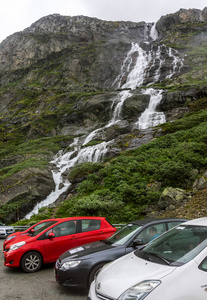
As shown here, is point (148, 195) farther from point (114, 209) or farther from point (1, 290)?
point (1, 290)

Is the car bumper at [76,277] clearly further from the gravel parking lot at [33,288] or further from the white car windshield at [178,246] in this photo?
the white car windshield at [178,246]

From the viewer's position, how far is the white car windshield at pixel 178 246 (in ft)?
11.5

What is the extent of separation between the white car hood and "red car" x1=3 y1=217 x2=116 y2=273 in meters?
3.56

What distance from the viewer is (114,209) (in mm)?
14141

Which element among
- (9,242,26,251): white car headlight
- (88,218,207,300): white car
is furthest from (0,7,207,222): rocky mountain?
(88,218,207,300): white car

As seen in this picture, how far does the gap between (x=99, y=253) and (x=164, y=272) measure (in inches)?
98.8

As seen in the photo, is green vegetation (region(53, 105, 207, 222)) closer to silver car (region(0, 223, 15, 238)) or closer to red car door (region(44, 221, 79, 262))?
silver car (region(0, 223, 15, 238))

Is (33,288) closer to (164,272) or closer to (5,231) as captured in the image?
(164,272)

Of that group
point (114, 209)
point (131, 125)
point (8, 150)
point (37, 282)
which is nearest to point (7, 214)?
point (114, 209)

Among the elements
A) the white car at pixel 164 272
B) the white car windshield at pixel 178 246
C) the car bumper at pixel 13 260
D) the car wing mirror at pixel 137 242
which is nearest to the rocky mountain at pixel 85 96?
the car bumper at pixel 13 260

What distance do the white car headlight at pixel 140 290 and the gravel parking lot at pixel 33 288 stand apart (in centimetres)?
251

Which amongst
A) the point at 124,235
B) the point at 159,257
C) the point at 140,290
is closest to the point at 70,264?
the point at 124,235

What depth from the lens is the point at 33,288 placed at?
5832mm

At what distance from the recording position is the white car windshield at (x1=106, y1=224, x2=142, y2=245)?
587 centimetres
